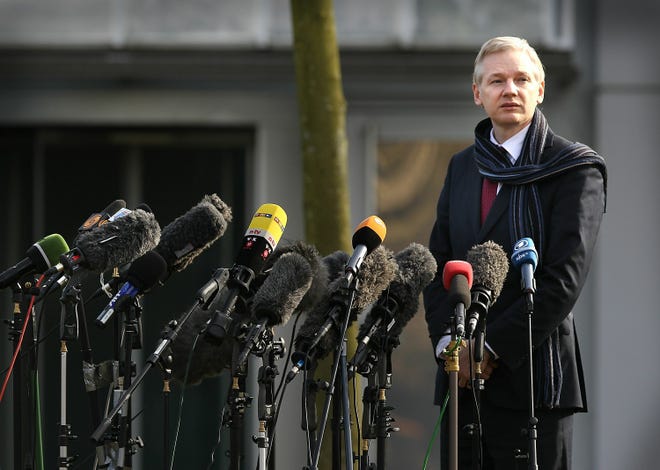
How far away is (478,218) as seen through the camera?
4727 millimetres

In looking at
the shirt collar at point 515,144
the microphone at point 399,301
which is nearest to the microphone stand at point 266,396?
the microphone at point 399,301

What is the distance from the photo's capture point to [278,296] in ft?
13.8

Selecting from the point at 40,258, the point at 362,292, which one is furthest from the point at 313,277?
the point at 40,258

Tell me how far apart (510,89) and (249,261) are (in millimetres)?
1175

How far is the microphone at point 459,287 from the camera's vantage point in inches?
159

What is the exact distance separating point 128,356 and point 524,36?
5.86 metres

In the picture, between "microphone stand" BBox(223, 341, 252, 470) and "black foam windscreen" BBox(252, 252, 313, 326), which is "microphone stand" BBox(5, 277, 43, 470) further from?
"black foam windscreen" BBox(252, 252, 313, 326)

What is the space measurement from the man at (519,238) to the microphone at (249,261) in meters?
0.67

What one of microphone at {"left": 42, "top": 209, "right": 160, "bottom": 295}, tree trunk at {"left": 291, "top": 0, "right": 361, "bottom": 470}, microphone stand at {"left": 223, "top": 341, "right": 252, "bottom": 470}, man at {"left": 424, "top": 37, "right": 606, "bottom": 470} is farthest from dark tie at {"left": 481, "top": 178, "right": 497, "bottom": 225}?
tree trunk at {"left": 291, "top": 0, "right": 361, "bottom": 470}

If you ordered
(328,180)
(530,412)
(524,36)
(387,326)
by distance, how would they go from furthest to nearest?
(524,36) < (328,180) < (387,326) < (530,412)

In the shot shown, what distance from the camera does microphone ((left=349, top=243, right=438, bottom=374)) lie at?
176 inches

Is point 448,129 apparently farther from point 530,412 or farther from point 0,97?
point 530,412

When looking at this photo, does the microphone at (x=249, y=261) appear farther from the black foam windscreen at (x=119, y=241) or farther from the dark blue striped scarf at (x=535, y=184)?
the dark blue striped scarf at (x=535, y=184)

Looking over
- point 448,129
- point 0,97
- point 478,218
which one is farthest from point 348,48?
point 478,218
